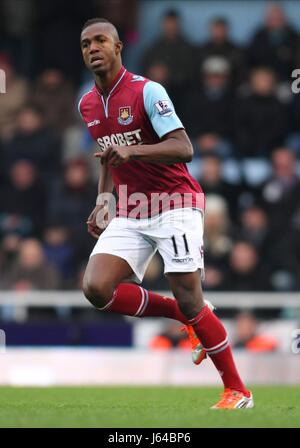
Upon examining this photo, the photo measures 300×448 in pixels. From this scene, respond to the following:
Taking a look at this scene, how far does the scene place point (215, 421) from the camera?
5918mm

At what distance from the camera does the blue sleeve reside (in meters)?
6.80

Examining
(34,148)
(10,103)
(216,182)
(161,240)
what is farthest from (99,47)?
(10,103)

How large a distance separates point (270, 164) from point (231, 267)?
5.79ft

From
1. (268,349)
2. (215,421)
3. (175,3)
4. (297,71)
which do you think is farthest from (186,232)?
(175,3)

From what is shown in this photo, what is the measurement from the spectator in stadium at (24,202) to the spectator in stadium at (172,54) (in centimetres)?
214

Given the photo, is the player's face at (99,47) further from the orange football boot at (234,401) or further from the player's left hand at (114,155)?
the orange football boot at (234,401)

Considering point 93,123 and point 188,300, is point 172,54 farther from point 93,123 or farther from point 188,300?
point 188,300

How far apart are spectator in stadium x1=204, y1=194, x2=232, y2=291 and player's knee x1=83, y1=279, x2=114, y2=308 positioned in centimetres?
485

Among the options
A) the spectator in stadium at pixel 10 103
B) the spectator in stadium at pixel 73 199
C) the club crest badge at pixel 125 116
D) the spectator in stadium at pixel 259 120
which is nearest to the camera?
the club crest badge at pixel 125 116

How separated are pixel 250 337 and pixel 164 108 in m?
4.77

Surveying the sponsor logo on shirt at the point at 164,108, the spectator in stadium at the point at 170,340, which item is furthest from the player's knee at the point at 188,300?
the spectator in stadium at the point at 170,340

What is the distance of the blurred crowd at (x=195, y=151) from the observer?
12.1 meters

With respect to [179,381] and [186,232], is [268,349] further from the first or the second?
[186,232]

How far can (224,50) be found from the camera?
14102 mm
